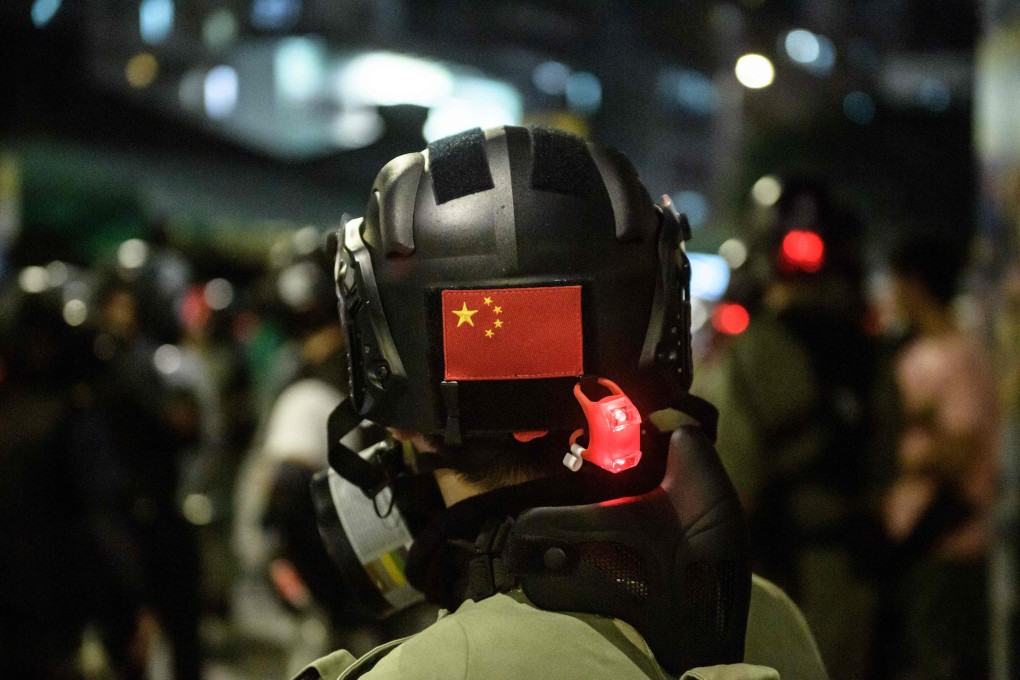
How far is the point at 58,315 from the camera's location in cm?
430

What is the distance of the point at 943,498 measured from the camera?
4648 millimetres

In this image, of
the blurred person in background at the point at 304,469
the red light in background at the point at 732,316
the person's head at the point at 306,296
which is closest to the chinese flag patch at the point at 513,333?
the blurred person in background at the point at 304,469

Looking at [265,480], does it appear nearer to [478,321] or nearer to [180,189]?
[478,321]

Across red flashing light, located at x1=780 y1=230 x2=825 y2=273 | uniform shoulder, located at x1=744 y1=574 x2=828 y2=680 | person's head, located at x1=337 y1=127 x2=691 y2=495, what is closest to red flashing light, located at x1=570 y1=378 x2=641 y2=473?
person's head, located at x1=337 y1=127 x2=691 y2=495

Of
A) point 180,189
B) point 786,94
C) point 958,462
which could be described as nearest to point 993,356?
point 958,462

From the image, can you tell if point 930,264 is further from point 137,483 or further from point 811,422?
point 137,483

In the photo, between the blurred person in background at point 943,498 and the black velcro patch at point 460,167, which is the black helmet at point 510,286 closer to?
the black velcro patch at point 460,167

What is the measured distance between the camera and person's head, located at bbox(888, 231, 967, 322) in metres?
5.14

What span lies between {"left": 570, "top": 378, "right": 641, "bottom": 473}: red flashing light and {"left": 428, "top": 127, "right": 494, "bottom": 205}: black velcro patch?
14.0 inches

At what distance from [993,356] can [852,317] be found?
148 centimetres

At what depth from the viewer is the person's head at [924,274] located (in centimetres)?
514

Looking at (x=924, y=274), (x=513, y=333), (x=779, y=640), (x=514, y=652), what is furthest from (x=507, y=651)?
(x=924, y=274)

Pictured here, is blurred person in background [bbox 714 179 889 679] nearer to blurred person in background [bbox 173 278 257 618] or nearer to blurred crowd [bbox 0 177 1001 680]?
blurred crowd [bbox 0 177 1001 680]

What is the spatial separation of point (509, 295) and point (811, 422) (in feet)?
→ 7.98
